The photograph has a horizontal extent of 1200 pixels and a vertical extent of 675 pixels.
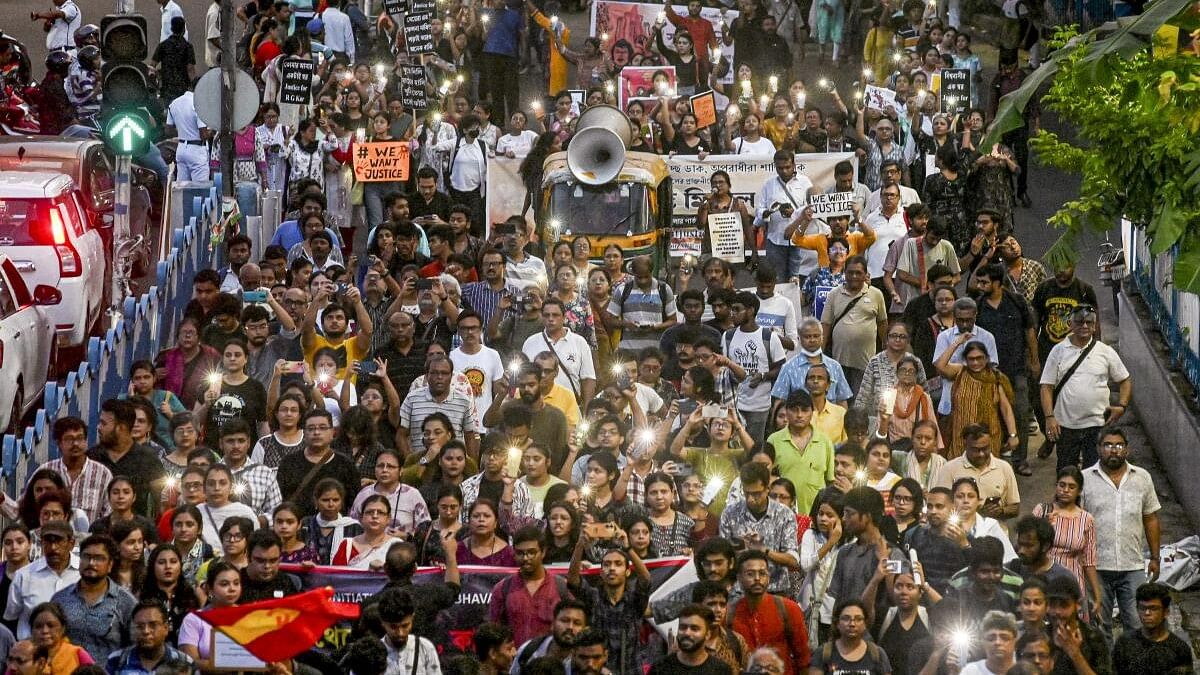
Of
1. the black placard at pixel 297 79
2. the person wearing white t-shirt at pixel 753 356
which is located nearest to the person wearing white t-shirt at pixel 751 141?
the black placard at pixel 297 79

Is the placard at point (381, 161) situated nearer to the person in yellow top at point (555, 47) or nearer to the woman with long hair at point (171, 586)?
the person in yellow top at point (555, 47)

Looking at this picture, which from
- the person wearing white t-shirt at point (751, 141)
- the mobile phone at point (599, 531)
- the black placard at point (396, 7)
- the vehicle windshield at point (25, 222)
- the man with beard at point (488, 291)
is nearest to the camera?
the mobile phone at point (599, 531)

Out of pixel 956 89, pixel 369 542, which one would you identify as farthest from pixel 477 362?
pixel 956 89

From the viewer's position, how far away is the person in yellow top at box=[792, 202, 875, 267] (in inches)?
778

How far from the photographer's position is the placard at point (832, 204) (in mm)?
21453

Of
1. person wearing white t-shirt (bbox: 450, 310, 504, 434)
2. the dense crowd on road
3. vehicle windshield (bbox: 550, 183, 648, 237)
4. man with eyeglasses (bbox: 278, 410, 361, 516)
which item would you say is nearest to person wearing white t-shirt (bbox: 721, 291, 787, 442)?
the dense crowd on road

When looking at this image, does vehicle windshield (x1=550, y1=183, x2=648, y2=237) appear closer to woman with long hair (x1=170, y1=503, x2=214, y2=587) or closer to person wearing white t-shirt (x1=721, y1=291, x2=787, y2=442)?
person wearing white t-shirt (x1=721, y1=291, x2=787, y2=442)

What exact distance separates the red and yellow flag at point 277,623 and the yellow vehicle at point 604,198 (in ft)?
32.2

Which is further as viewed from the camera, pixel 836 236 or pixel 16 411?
pixel 836 236

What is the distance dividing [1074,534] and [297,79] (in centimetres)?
1160

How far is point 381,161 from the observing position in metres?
23.2

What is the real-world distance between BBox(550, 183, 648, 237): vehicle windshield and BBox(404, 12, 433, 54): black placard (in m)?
5.50

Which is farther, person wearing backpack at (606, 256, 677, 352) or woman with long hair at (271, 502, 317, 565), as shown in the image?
person wearing backpack at (606, 256, 677, 352)

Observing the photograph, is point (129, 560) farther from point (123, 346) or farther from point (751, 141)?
point (751, 141)
